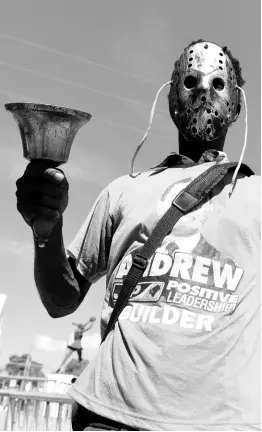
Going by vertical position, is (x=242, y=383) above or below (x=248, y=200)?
below

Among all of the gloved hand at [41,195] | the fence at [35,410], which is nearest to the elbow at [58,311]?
the gloved hand at [41,195]

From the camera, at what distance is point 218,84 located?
3.06 metres

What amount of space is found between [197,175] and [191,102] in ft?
1.60

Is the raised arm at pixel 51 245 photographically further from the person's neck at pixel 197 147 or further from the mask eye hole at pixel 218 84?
the mask eye hole at pixel 218 84

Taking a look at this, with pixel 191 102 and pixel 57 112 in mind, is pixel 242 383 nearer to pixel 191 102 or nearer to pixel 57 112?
pixel 57 112

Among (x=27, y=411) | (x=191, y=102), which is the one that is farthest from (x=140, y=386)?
(x=27, y=411)

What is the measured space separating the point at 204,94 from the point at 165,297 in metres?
1.12

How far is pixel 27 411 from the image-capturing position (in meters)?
11.2

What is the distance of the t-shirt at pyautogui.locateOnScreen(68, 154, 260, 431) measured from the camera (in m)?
2.16

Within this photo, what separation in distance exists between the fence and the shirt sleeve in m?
8.22

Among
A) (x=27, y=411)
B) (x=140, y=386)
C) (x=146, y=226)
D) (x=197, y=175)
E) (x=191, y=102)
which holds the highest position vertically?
(x=191, y=102)

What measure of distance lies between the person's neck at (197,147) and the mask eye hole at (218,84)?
0.81 feet

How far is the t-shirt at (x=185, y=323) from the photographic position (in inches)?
85.1

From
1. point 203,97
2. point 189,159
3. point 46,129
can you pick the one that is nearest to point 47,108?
point 46,129
